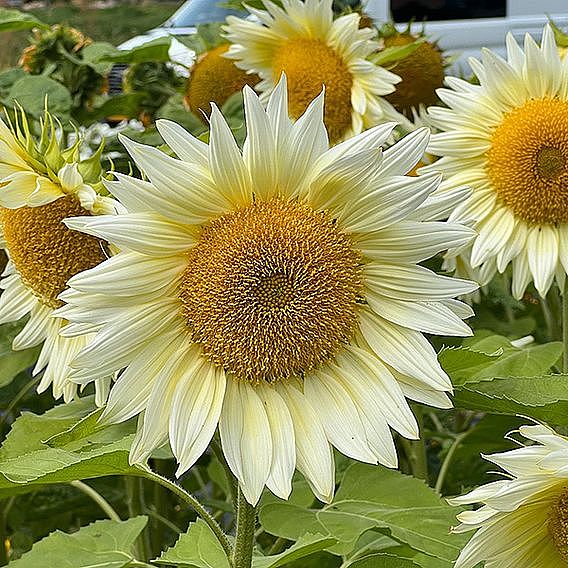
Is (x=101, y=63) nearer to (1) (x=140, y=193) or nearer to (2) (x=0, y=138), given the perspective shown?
(2) (x=0, y=138)

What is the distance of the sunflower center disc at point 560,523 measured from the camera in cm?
54

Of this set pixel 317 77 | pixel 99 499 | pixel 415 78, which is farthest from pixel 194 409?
pixel 415 78

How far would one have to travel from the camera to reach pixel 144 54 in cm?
120

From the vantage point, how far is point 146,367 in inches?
20.5

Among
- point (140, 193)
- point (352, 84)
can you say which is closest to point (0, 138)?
point (140, 193)

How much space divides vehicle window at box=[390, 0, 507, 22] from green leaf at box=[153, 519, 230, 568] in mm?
3083

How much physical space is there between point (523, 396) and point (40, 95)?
68cm

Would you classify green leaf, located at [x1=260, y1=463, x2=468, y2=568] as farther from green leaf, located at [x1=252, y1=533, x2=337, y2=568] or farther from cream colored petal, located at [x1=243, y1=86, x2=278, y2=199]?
cream colored petal, located at [x1=243, y1=86, x2=278, y2=199]

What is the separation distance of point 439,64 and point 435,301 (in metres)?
0.66

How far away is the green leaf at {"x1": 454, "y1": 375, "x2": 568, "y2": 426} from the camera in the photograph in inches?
22.1

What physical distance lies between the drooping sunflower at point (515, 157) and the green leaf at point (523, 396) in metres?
0.21

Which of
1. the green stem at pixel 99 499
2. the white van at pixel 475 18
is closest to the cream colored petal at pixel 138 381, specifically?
the green stem at pixel 99 499

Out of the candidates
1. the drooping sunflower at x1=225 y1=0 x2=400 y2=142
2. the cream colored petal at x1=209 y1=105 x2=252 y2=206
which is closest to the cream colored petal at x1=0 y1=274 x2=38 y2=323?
the cream colored petal at x1=209 y1=105 x2=252 y2=206

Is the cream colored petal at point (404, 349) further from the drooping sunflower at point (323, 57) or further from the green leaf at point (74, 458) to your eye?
the drooping sunflower at point (323, 57)
